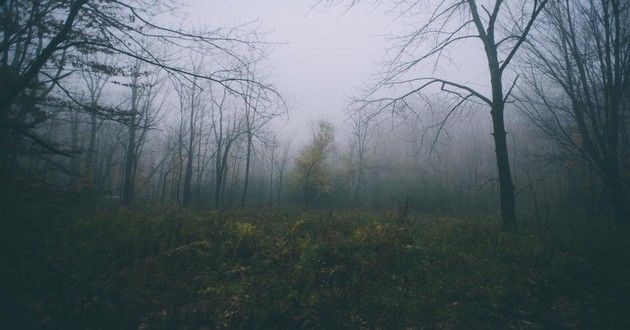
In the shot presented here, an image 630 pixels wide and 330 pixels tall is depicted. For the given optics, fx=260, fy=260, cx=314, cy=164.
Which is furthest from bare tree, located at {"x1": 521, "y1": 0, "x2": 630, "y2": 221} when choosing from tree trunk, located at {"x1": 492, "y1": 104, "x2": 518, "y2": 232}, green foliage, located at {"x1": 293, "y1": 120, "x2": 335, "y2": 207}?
green foliage, located at {"x1": 293, "y1": 120, "x2": 335, "y2": 207}

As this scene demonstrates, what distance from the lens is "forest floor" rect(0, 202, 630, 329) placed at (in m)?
3.98

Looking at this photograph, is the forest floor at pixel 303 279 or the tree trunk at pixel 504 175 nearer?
the forest floor at pixel 303 279

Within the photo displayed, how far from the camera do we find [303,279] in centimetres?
487

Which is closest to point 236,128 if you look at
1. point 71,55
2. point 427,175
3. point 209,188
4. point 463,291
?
point 209,188

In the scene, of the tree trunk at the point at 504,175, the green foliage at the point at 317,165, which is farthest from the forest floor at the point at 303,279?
the green foliage at the point at 317,165

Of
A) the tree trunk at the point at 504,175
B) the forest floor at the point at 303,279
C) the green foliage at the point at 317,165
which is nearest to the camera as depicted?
the forest floor at the point at 303,279

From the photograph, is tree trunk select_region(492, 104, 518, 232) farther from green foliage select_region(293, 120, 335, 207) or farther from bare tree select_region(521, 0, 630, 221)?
green foliage select_region(293, 120, 335, 207)

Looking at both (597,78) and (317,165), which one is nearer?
(597,78)

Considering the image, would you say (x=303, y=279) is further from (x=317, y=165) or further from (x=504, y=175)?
(x=317, y=165)

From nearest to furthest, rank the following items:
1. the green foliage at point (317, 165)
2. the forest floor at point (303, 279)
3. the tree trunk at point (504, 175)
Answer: the forest floor at point (303, 279)
the tree trunk at point (504, 175)
the green foliage at point (317, 165)

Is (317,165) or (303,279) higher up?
(317,165)

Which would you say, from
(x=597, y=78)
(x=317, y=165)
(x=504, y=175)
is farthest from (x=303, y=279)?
(x=317, y=165)

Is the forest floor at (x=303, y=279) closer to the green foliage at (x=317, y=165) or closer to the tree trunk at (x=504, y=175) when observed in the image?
the tree trunk at (x=504, y=175)

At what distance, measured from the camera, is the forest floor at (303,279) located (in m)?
3.98
